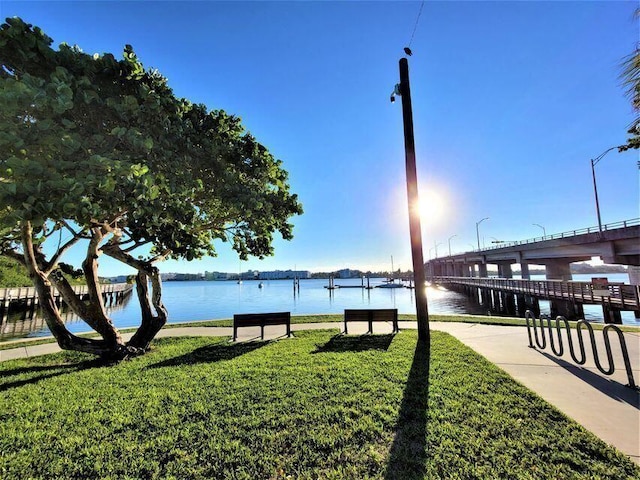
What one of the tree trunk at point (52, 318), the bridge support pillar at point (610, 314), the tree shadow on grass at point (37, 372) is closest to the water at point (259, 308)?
the bridge support pillar at point (610, 314)

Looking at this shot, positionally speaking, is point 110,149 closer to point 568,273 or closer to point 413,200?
point 413,200

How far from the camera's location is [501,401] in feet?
14.9

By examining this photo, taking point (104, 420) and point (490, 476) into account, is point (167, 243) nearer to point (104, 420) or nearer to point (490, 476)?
point (104, 420)

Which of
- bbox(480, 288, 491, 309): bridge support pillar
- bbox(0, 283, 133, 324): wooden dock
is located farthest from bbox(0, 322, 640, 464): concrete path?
bbox(480, 288, 491, 309): bridge support pillar

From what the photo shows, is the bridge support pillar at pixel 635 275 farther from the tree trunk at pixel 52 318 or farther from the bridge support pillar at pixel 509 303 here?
the tree trunk at pixel 52 318

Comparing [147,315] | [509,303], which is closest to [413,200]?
[147,315]

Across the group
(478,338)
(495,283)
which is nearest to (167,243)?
(478,338)

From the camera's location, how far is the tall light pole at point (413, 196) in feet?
28.7

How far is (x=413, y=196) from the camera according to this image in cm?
904

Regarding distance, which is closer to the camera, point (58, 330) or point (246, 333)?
point (58, 330)

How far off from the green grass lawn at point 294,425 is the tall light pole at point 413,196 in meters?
2.03

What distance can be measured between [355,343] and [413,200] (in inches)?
178

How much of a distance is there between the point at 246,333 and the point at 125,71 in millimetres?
8566

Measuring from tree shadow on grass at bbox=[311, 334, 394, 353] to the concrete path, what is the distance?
1.07m
